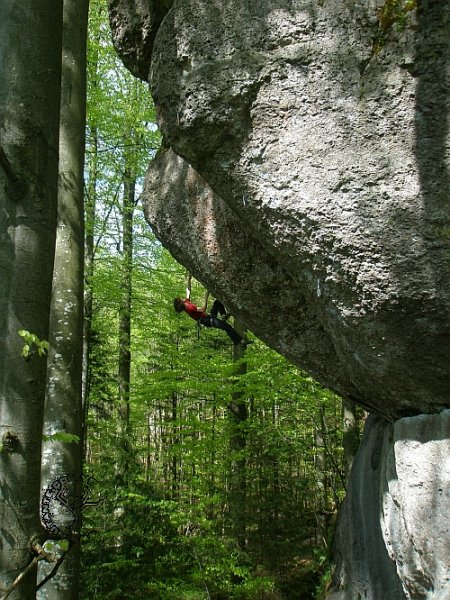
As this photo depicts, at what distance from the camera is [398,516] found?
377 centimetres

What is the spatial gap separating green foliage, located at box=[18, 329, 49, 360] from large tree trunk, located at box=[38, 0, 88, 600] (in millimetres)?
3062

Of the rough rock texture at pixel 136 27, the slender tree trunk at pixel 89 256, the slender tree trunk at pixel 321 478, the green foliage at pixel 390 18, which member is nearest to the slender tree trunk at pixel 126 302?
the slender tree trunk at pixel 89 256

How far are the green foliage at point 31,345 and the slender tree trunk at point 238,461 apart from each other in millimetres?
7418

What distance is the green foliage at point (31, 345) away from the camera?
2545mm

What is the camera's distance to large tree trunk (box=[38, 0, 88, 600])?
557 cm

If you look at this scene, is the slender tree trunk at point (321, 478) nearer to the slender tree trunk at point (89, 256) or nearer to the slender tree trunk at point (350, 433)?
the slender tree trunk at point (350, 433)

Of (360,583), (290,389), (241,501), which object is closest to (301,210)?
(360,583)

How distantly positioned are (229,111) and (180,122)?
358mm

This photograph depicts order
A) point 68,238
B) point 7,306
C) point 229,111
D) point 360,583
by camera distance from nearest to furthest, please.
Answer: point 7,306 < point 229,111 < point 360,583 < point 68,238

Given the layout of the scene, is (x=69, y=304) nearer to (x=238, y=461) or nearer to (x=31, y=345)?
(x=31, y=345)

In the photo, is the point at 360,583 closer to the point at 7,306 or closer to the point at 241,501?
the point at 7,306

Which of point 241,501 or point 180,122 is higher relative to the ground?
point 180,122

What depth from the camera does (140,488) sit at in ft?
31.8

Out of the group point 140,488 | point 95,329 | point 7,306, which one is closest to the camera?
point 7,306
